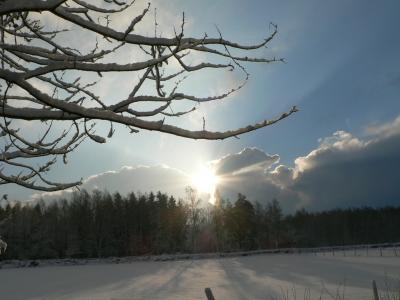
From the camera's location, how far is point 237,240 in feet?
270

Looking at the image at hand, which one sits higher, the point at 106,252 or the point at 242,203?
the point at 242,203

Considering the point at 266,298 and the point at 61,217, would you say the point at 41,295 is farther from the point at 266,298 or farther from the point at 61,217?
the point at 61,217

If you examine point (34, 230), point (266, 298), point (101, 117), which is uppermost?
point (34, 230)

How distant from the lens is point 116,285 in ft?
89.7

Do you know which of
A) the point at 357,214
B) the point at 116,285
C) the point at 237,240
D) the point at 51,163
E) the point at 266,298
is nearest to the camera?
the point at 51,163

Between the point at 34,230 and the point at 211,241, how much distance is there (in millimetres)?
29928

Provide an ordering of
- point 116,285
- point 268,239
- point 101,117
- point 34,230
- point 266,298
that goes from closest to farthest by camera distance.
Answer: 1. point 101,117
2. point 266,298
3. point 116,285
4. point 34,230
5. point 268,239

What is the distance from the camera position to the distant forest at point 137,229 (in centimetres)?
6681

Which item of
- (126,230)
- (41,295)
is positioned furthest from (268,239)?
(41,295)

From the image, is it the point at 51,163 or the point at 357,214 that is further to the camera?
the point at 357,214

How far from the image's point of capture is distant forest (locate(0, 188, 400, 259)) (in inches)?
2630

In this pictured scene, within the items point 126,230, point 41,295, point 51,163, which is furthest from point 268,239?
point 51,163

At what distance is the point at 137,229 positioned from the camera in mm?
76188

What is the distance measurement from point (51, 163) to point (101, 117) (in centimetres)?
193
